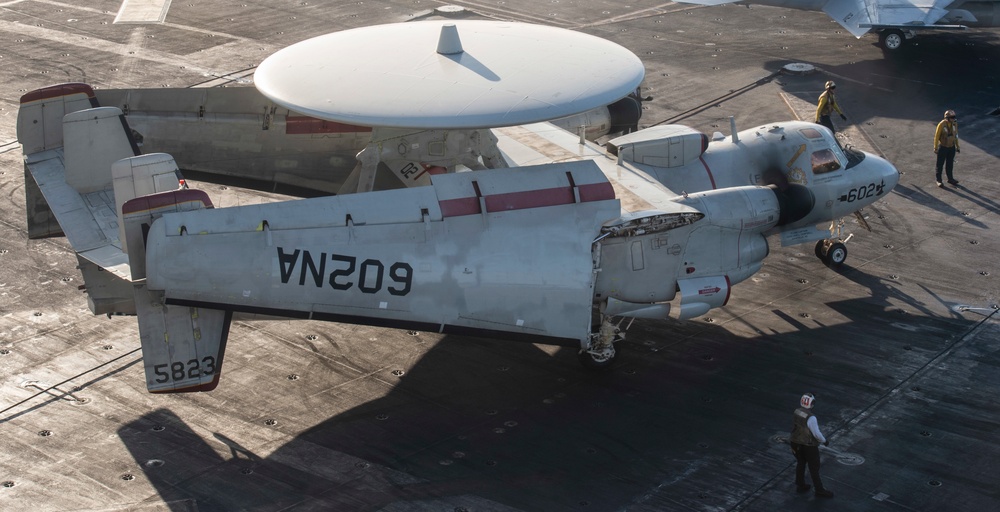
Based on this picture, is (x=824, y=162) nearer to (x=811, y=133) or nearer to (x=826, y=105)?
(x=811, y=133)

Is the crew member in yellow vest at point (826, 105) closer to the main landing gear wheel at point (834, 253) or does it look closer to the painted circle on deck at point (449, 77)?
the main landing gear wheel at point (834, 253)

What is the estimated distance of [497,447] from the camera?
19.3 metres

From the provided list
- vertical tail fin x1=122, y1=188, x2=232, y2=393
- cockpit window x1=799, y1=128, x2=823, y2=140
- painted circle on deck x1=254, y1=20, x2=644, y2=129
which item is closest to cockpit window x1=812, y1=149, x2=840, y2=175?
cockpit window x1=799, y1=128, x2=823, y2=140

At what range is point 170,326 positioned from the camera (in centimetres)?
1859

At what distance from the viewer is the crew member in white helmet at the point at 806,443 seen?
17.2 metres

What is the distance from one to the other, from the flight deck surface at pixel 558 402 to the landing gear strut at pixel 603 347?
1.14 feet

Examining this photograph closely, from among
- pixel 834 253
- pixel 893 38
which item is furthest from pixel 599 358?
pixel 893 38

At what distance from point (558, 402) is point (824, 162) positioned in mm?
→ 9302

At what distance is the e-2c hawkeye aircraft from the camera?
61.3 feet

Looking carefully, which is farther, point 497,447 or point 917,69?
point 917,69

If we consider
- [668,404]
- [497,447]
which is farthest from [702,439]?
[497,447]

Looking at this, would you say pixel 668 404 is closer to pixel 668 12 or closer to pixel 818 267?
pixel 818 267

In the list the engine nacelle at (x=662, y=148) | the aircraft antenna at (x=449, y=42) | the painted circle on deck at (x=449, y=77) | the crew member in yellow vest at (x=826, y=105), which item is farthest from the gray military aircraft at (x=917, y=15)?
the aircraft antenna at (x=449, y=42)

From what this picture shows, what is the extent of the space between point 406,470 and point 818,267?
12971 mm
